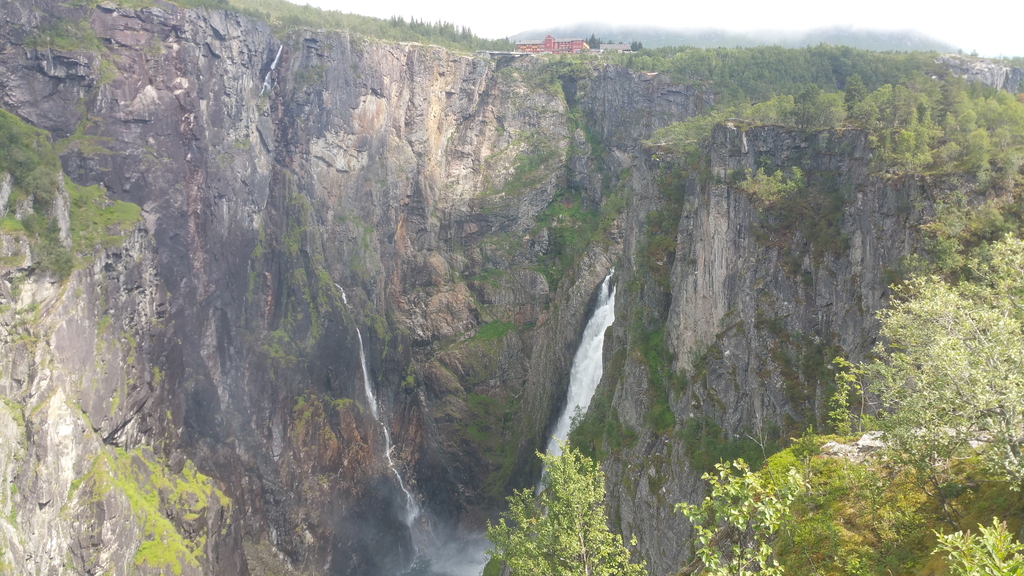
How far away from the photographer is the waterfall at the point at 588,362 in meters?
43.9

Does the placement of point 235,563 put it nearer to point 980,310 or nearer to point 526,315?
point 526,315

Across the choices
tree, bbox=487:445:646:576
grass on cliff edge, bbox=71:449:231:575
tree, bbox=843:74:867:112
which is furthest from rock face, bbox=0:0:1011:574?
tree, bbox=487:445:646:576

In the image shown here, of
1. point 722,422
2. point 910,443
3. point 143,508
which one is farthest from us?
point 143,508

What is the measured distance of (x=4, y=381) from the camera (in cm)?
3403

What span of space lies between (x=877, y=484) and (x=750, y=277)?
17.5 metres

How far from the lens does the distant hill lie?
138 meters

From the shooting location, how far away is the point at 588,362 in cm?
4516

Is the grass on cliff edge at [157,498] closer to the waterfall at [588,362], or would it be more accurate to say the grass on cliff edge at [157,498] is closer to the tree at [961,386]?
the waterfall at [588,362]

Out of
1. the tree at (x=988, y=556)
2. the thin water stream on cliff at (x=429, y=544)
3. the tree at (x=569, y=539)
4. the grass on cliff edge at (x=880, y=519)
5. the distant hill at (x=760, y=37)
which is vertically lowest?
the thin water stream on cliff at (x=429, y=544)

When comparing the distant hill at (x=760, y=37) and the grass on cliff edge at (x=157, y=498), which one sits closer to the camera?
the grass on cliff edge at (x=157, y=498)

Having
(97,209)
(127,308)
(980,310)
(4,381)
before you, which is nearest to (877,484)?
(980,310)

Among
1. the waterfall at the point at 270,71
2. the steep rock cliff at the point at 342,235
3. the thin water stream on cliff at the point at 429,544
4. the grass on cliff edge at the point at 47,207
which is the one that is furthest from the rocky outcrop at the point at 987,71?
the grass on cliff edge at the point at 47,207

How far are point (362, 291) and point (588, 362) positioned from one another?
23.6 metres

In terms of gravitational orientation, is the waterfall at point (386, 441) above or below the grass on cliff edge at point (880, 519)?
below
